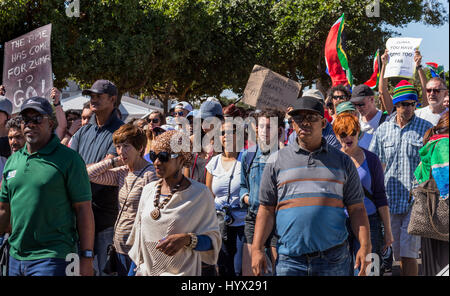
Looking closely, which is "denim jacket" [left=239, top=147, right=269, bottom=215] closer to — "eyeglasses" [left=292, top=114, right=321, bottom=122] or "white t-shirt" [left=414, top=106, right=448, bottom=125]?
"eyeglasses" [left=292, top=114, right=321, bottom=122]

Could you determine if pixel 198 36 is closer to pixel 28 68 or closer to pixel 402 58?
pixel 28 68

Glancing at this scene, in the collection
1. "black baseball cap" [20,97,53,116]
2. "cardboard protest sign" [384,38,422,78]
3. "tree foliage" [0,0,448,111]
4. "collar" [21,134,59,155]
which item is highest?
"tree foliage" [0,0,448,111]

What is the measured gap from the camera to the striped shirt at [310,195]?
3674 millimetres

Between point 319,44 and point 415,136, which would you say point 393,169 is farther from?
point 319,44

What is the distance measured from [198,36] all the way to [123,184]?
54.7 feet

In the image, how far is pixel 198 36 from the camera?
21.1 m

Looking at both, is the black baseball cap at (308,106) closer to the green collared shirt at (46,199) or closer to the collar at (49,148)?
the green collared shirt at (46,199)

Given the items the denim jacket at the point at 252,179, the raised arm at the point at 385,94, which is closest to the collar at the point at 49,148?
the denim jacket at the point at 252,179

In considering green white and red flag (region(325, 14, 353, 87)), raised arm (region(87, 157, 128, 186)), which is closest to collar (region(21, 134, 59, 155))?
raised arm (region(87, 157, 128, 186))

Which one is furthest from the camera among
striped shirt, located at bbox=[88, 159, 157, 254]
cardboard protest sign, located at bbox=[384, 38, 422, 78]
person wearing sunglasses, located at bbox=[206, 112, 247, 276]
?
cardboard protest sign, located at bbox=[384, 38, 422, 78]

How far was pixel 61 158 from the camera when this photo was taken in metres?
3.94

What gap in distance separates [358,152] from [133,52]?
14.0 meters

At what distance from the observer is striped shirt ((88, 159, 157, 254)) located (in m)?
4.71

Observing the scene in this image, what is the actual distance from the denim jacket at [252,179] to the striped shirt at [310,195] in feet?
3.70
